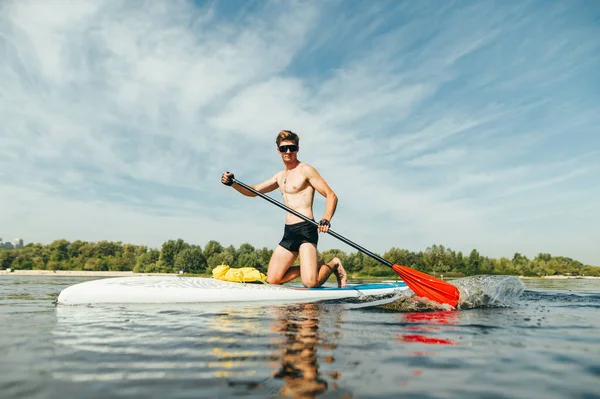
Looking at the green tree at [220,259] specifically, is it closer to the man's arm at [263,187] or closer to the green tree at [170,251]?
the green tree at [170,251]

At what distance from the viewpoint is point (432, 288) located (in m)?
6.90

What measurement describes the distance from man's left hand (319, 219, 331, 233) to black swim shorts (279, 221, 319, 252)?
592 millimetres

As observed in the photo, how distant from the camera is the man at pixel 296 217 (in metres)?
8.03

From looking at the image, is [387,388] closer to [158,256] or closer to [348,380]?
[348,380]

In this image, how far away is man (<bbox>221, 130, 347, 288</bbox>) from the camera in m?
8.03

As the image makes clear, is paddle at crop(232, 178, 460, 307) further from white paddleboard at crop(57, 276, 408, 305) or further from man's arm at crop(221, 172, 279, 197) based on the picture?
white paddleboard at crop(57, 276, 408, 305)

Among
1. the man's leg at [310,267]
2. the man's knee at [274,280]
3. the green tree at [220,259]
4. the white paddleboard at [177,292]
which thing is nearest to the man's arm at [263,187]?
the man's leg at [310,267]

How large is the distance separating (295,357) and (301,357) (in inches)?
1.6

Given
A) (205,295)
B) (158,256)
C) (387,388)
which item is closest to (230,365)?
(387,388)

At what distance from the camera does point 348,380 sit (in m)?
2.27

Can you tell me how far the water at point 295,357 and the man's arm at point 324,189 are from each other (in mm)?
3078

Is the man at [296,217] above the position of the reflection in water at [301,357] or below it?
above

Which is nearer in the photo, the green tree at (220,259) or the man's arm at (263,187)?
the man's arm at (263,187)

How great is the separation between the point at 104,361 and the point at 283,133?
6055 mm
